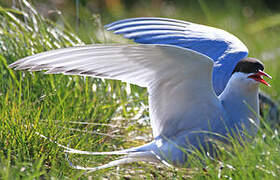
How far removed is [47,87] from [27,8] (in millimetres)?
645

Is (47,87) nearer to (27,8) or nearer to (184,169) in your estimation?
(27,8)

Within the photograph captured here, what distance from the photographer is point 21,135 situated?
7.36 ft

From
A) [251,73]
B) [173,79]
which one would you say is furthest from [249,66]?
[173,79]

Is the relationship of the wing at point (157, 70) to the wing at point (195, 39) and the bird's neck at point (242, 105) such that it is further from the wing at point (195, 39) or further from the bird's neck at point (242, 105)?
the wing at point (195, 39)

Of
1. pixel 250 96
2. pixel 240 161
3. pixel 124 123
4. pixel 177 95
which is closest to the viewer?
pixel 240 161

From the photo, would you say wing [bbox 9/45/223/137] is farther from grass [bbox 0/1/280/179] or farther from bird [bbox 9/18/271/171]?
grass [bbox 0/1/280/179]

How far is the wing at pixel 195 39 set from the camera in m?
2.61

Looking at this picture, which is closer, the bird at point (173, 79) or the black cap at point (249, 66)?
the bird at point (173, 79)

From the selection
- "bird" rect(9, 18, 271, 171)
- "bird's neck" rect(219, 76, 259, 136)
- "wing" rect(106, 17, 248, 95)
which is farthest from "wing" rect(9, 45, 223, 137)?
"wing" rect(106, 17, 248, 95)

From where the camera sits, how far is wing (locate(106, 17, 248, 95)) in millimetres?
2607

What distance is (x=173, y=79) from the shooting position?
2.12 m

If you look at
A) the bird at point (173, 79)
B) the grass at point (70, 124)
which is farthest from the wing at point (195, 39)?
the grass at point (70, 124)

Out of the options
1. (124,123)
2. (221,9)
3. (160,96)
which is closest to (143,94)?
(124,123)

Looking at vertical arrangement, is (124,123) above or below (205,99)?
below
